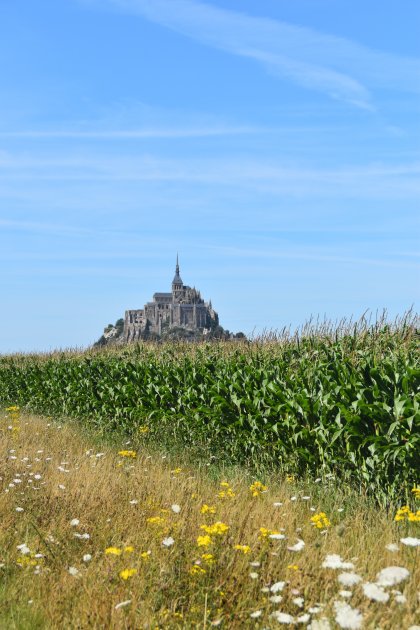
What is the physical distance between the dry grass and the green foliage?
1.96 metres

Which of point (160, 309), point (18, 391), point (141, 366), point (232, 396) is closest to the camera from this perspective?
point (232, 396)

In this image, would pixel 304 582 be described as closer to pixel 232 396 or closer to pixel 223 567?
pixel 223 567

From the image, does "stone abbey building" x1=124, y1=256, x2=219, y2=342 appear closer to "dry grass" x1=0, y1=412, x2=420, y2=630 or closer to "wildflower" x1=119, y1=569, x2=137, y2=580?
"dry grass" x1=0, y1=412, x2=420, y2=630

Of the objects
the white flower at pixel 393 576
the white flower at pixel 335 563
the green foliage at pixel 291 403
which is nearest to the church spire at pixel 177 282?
the green foliage at pixel 291 403

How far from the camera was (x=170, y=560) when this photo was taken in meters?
5.30

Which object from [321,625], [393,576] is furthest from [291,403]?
[321,625]

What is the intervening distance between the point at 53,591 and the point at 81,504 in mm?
2209

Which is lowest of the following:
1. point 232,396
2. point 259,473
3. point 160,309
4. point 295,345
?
point 259,473

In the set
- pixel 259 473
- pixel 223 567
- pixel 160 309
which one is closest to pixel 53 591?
pixel 223 567

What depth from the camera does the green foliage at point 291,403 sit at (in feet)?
31.6

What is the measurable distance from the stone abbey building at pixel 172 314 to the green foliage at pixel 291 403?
109 meters

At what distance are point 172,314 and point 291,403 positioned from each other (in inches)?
5196

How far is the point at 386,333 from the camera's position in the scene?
1664cm

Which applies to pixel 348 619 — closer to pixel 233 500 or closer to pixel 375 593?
pixel 375 593
